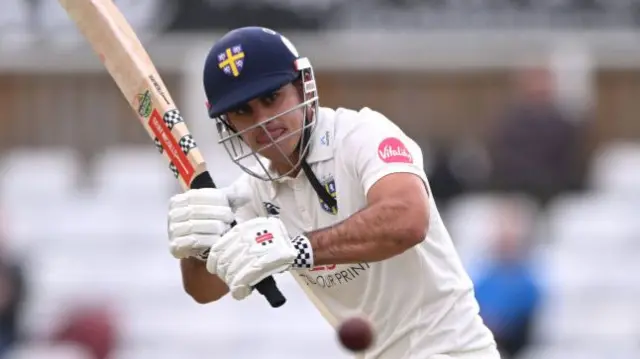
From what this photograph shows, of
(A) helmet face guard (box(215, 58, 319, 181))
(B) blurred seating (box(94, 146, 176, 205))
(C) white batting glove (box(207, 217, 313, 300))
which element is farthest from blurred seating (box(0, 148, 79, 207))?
(C) white batting glove (box(207, 217, 313, 300))

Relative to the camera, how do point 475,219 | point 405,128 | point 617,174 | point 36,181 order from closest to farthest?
point 475,219
point 617,174
point 36,181
point 405,128

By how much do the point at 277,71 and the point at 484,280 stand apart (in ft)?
13.4

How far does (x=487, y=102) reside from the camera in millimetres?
11352

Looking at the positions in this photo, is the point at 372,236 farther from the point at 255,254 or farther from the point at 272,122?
the point at 272,122

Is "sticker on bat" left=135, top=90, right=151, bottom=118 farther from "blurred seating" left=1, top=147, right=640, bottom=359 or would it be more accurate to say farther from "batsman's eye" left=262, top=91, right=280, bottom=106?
"blurred seating" left=1, top=147, right=640, bottom=359

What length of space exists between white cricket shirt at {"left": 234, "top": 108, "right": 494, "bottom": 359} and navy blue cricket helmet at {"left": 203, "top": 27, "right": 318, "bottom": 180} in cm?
11

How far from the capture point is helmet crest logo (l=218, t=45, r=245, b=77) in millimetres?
4164

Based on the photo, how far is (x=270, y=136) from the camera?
163 inches

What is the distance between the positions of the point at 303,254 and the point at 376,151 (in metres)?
0.38

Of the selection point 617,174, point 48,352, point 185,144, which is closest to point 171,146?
point 185,144

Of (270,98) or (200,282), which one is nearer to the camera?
(270,98)

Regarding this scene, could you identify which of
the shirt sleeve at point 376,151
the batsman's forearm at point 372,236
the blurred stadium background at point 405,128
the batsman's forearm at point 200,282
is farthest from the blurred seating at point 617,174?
the batsman's forearm at point 372,236

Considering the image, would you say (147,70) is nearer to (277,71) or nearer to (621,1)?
(277,71)

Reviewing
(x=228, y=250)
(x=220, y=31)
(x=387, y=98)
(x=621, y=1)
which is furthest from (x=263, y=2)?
(x=228, y=250)
